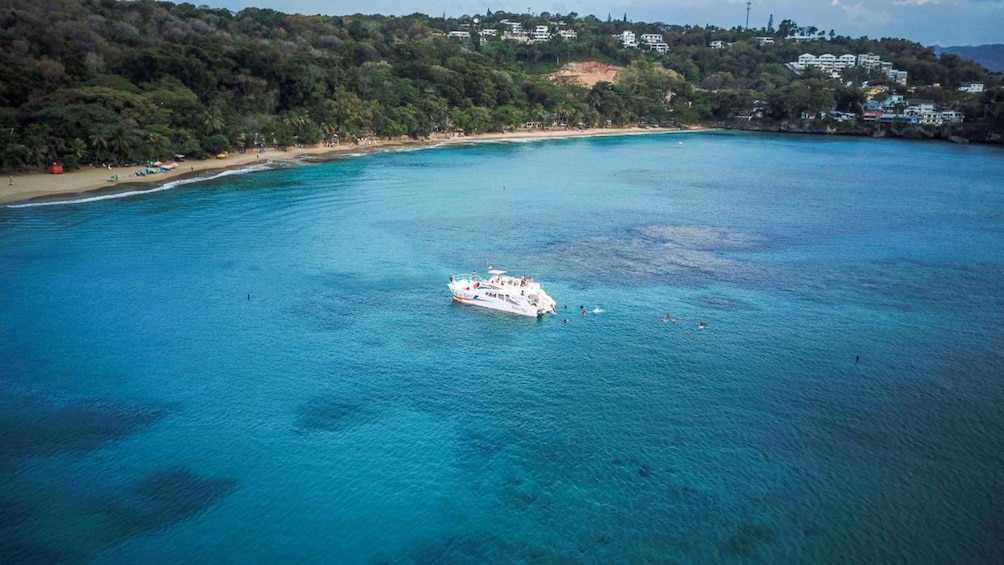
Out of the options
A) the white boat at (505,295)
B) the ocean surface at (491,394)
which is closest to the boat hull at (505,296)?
the white boat at (505,295)

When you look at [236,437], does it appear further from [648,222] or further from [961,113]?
[961,113]

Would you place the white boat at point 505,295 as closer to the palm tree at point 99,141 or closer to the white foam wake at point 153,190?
the white foam wake at point 153,190

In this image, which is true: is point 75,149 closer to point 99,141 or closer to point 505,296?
point 99,141

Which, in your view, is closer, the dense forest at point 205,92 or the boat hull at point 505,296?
the boat hull at point 505,296

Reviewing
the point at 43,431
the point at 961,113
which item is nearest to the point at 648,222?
the point at 43,431

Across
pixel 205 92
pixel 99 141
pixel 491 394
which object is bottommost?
pixel 491 394

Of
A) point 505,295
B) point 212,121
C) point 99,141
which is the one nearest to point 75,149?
point 99,141

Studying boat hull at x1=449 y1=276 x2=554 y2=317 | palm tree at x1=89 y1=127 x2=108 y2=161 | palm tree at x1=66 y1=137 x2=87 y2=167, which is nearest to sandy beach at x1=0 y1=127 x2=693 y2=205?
palm tree at x1=66 y1=137 x2=87 y2=167
